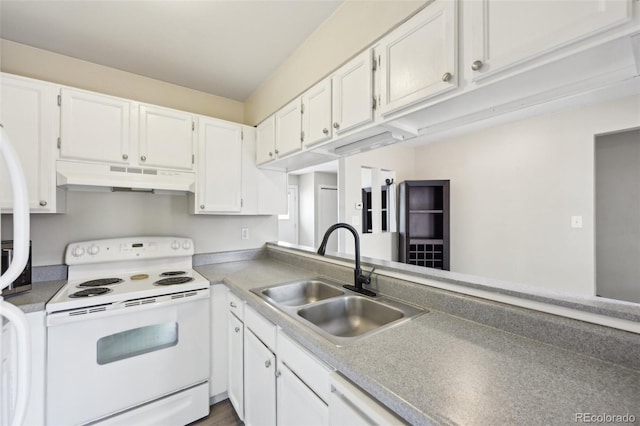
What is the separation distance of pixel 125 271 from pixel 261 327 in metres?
1.33

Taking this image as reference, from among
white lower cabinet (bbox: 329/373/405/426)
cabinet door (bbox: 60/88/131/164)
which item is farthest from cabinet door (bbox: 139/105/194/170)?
white lower cabinet (bbox: 329/373/405/426)

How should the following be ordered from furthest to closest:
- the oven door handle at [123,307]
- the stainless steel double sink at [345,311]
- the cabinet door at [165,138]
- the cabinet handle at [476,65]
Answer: the cabinet door at [165,138] < the oven door handle at [123,307] < the stainless steel double sink at [345,311] < the cabinet handle at [476,65]

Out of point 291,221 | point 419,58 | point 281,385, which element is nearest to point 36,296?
point 281,385

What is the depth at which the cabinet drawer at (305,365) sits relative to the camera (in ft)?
2.96

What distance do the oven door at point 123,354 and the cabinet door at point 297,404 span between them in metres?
0.84

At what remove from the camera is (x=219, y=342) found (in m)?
1.81

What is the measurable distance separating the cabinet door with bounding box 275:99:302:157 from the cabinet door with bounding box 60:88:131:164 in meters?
1.07

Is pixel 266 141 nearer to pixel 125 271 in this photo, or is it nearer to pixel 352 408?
pixel 125 271

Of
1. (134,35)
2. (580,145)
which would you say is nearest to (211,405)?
(134,35)

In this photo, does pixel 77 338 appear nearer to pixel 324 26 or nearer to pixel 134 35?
pixel 134 35

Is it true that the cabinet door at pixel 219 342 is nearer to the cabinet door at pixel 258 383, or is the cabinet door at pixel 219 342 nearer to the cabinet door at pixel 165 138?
the cabinet door at pixel 258 383

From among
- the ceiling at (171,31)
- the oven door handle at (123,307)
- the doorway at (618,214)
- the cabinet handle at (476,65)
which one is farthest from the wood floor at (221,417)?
the doorway at (618,214)

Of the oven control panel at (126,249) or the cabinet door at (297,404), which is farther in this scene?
the oven control panel at (126,249)

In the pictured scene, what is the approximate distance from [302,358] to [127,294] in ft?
3.84
